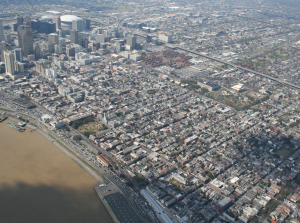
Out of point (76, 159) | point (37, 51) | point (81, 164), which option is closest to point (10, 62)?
point (37, 51)

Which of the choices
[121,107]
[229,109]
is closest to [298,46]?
[229,109]

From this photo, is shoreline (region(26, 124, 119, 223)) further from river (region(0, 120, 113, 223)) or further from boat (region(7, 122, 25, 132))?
boat (region(7, 122, 25, 132))

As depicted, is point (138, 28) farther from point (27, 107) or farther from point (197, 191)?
point (197, 191)

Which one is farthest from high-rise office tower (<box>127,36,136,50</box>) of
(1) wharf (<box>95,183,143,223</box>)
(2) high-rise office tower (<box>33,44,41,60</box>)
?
(1) wharf (<box>95,183,143,223</box>)

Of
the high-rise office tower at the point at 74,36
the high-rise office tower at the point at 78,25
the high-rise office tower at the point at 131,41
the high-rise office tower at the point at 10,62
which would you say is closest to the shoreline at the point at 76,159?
the high-rise office tower at the point at 10,62

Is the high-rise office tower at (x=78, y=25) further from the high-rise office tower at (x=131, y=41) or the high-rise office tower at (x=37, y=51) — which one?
the high-rise office tower at (x=37, y=51)

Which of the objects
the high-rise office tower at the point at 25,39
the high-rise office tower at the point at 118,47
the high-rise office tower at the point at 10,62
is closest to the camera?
the high-rise office tower at the point at 10,62

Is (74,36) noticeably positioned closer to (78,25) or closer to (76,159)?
(78,25)
